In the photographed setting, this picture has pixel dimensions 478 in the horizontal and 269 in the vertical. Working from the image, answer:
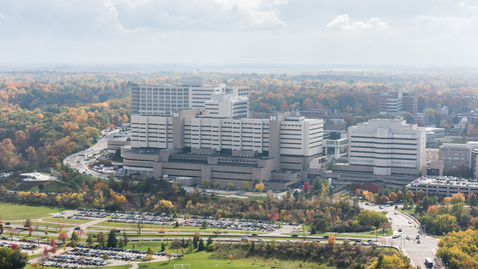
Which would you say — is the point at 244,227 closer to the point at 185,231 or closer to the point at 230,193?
the point at 185,231

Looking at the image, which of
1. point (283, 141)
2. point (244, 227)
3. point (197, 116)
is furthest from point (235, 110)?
point (244, 227)

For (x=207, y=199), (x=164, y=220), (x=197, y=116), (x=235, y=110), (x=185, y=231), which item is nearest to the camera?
(x=185, y=231)

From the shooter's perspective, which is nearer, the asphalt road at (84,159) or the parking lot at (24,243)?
the parking lot at (24,243)

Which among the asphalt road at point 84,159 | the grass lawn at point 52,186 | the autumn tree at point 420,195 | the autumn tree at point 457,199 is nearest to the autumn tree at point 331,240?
the autumn tree at point 457,199

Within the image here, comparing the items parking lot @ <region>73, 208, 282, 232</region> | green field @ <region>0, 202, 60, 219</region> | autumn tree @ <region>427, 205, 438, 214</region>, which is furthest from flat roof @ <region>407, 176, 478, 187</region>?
green field @ <region>0, 202, 60, 219</region>

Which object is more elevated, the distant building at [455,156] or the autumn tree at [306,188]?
the distant building at [455,156]

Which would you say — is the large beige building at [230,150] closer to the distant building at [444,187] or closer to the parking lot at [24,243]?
the distant building at [444,187]

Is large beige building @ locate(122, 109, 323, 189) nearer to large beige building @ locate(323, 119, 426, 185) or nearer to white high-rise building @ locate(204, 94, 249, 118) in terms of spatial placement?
large beige building @ locate(323, 119, 426, 185)
